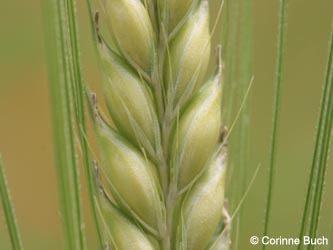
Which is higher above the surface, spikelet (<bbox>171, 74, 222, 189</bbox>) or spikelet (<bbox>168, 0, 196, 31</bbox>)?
spikelet (<bbox>168, 0, 196, 31</bbox>)

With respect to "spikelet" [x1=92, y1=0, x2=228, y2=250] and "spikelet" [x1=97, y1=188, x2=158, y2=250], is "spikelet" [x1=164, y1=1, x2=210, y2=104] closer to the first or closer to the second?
"spikelet" [x1=92, y1=0, x2=228, y2=250]

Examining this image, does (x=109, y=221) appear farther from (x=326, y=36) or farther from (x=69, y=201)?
(x=326, y=36)

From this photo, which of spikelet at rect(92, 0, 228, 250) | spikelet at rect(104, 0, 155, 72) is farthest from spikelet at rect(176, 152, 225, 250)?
spikelet at rect(104, 0, 155, 72)

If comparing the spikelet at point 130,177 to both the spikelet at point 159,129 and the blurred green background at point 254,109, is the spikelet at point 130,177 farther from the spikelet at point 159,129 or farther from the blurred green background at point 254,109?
the blurred green background at point 254,109

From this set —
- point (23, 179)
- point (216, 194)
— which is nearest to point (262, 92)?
point (23, 179)

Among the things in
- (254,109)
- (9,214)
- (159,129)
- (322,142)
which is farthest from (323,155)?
(254,109)

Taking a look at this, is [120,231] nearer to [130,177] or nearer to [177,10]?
[130,177]

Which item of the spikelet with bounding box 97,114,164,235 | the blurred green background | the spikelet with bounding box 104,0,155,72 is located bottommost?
the blurred green background
